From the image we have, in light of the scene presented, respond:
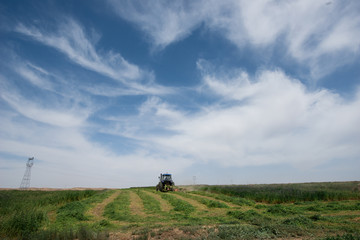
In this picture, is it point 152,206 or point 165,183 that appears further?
point 165,183

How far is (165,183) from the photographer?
125ft

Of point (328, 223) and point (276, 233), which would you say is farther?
point (328, 223)

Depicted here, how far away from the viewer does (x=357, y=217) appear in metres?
13.6

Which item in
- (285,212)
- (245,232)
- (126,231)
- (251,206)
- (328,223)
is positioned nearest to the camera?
(245,232)

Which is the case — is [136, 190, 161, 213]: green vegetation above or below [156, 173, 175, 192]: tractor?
below

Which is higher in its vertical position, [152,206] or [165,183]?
[165,183]

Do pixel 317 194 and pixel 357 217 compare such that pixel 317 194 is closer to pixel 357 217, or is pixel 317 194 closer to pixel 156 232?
pixel 357 217

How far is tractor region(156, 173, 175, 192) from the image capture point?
123 ft

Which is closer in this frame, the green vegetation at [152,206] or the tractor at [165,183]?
the green vegetation at [152,206]

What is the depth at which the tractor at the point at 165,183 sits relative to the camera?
123 feet

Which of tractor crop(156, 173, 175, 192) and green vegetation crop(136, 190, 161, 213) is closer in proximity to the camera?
green vegetation crop(136, 190, 161, 213)

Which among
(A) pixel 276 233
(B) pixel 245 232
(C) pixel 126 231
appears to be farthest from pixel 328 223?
(C) pixel 126 231

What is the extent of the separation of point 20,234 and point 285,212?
53.0 feet

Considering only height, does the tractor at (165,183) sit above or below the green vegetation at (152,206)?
above
